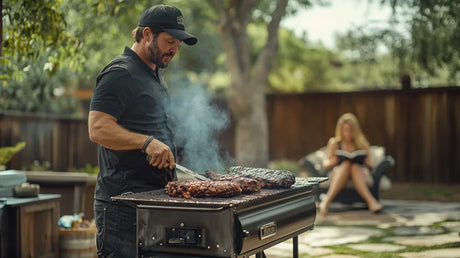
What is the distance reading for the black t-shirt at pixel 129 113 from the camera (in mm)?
3129

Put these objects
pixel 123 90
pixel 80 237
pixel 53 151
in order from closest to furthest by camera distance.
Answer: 1. pixel 123 90
2. pixel 80 237
3. pixel 53 151

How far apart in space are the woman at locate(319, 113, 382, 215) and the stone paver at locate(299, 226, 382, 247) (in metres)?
1.17

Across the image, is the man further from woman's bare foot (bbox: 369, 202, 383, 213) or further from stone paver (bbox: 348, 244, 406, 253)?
woman's bare foot (bbox: 369, 202, 383, 213)

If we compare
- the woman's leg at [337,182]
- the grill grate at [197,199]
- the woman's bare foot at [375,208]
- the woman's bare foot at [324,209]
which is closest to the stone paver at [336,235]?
the woman's bare foot at [324,209]

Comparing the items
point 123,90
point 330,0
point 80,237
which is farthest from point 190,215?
point 330,0

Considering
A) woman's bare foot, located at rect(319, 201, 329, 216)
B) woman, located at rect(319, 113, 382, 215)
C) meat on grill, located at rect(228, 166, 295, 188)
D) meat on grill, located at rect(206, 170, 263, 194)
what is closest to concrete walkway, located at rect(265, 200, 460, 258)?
woman's bare foot, located at rect(319, 201, 329, 216)

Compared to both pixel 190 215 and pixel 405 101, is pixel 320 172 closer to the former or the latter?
pixel 405 101

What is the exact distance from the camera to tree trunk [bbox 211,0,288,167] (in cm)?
1109

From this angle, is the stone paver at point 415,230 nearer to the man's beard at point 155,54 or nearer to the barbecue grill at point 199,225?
the barbecue grill at point 199,225

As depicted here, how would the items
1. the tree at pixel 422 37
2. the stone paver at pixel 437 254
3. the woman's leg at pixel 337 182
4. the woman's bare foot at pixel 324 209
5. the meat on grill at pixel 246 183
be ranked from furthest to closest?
the tree at pixel 422 37, the woman's leg at pixel 337 182, the woman's bare foot at pixel 324 209, the stone paver at pixel 437 254, the meat on grill at pixel 246 183

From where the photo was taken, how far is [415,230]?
22.3 ft

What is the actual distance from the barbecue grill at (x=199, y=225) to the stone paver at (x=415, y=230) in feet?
12.8

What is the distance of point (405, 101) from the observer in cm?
1170

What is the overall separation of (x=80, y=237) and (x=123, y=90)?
8.77 feet
